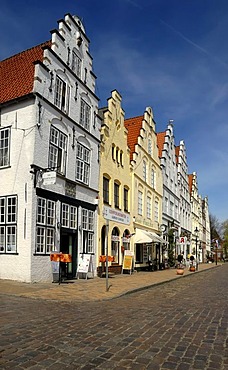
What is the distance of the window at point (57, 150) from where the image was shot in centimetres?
1744

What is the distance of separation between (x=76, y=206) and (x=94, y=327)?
11.9 metres

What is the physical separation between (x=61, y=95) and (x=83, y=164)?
3931 millimetres

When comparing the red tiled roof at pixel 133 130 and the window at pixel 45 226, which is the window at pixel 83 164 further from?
the red tiled roof at pixel 133 130

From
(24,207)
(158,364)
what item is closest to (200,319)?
(158,364)

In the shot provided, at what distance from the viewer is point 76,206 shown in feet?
63.7

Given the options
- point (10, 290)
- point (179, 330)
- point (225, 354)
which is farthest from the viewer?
point (10, 290)

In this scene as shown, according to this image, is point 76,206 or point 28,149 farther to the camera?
point 76,206

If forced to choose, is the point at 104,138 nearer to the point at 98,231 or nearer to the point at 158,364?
the point at 98,231

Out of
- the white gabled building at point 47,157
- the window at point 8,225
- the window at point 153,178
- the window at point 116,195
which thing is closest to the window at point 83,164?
the white gabled building at point 47,157

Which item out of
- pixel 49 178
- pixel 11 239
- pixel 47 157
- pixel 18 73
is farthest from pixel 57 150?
pixel 11 239

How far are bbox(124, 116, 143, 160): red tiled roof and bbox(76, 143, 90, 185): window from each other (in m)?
8.33

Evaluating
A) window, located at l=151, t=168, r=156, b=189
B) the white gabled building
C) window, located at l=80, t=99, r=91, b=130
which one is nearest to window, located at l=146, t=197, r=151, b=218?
window, located at l=151, t=168, r=156, b=189

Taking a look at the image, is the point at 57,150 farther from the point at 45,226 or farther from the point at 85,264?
the point at 85,264

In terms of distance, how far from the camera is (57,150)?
707 inches
